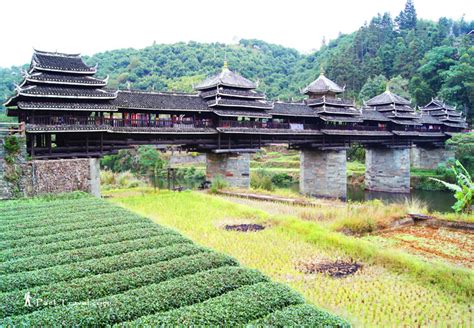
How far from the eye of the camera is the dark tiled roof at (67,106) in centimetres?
2064

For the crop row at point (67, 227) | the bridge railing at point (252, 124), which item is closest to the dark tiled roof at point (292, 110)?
the bridge railing at point (252, 124)

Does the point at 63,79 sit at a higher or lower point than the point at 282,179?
higher

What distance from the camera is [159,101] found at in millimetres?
26266

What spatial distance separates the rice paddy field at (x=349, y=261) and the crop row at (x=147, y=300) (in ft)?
5.65

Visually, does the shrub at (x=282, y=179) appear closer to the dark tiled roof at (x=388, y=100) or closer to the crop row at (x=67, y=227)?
the dark tiled roof at (x=388, y=100)

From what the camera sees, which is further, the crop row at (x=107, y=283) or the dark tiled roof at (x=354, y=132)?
the dark tiled roof at (x=354, y=132)

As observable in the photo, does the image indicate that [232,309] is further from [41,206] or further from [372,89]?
[372,89]

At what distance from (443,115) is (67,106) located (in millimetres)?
44521

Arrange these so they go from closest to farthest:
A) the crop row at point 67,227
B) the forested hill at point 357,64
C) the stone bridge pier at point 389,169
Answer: the crop row at point 67,227
the stone bridge pier at point 389,169
the forested hill at point 357,64

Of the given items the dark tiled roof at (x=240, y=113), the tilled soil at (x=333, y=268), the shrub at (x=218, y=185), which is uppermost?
the dark tiled roof at (x=240, y=113)

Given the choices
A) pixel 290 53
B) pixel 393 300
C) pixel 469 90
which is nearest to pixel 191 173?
pixel 469 90

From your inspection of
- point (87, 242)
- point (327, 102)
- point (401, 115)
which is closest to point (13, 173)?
point (87, 242)

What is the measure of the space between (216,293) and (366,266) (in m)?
5.38

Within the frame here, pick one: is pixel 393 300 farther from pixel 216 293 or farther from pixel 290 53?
pixel 290 53
